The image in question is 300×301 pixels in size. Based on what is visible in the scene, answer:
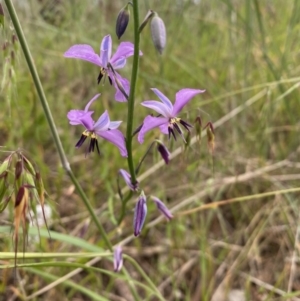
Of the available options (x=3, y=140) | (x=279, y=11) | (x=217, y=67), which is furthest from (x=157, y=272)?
(x=279, y=11)

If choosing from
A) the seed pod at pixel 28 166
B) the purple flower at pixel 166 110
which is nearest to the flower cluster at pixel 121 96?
the purple flower at pixel 166 110

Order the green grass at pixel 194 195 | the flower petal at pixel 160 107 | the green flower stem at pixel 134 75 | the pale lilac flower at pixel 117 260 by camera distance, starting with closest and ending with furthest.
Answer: the green flower stem at pixel 134 75 → the flower petal at pixel 160 107 → the pale lilac flower at pixel 117 260 → the green grass at pixel 194 195

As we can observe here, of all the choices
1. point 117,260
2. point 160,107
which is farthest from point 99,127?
point 117,260

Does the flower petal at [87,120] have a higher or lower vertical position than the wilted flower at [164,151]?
higher

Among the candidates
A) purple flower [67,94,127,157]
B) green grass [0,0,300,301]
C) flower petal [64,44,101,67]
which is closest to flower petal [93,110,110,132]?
purple flower [67,94,127,157]

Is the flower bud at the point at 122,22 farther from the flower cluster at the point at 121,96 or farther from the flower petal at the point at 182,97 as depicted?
the flower petal at the point at 182,97

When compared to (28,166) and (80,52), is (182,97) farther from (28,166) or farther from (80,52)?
A: (28,166)

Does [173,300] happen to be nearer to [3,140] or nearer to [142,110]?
[142,110]
